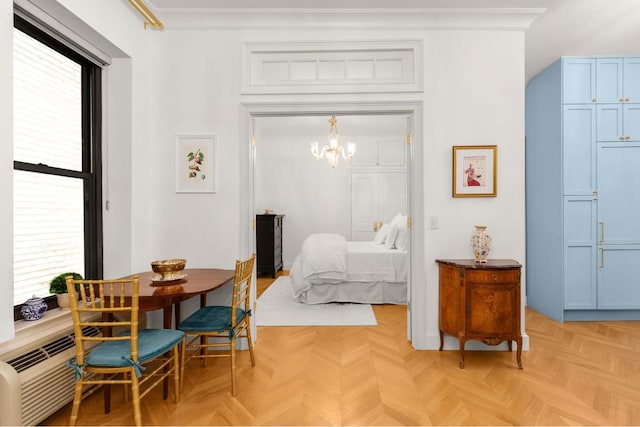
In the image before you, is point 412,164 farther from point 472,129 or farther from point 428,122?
point 472,129

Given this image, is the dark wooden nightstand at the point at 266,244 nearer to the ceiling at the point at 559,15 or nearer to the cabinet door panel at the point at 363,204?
the cabinet door panel at the point at 363,204

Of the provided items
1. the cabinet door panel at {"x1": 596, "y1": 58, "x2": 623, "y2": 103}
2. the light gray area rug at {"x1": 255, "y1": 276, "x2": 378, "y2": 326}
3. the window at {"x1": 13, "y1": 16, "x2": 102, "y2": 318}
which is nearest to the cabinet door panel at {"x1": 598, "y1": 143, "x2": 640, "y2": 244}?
the cabinet door panel at {"x1": 596, "y1": 58, "x2": 623, "y2": 103}

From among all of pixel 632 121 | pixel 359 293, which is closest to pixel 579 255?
pixel 632 121

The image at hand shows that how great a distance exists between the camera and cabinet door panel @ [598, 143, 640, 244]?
3.81 meters

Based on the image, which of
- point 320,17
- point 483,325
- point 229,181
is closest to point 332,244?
point 229,181

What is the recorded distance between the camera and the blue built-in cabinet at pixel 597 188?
12.5ft

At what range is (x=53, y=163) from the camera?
245 centimetres

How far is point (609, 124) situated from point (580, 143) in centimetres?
39

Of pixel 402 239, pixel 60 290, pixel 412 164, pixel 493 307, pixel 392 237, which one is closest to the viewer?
pixel 60 290

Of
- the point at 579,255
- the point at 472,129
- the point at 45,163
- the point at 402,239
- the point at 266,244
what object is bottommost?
the point at 266,244

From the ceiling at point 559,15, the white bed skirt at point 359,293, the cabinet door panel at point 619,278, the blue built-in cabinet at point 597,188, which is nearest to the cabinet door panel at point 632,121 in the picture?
the blue built-in cabinet at point 597,188

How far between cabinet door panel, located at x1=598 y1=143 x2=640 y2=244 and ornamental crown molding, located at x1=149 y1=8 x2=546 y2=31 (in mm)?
1936

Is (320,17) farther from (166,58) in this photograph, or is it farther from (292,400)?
(292,400)

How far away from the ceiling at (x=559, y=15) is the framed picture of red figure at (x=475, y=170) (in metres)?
1.26
